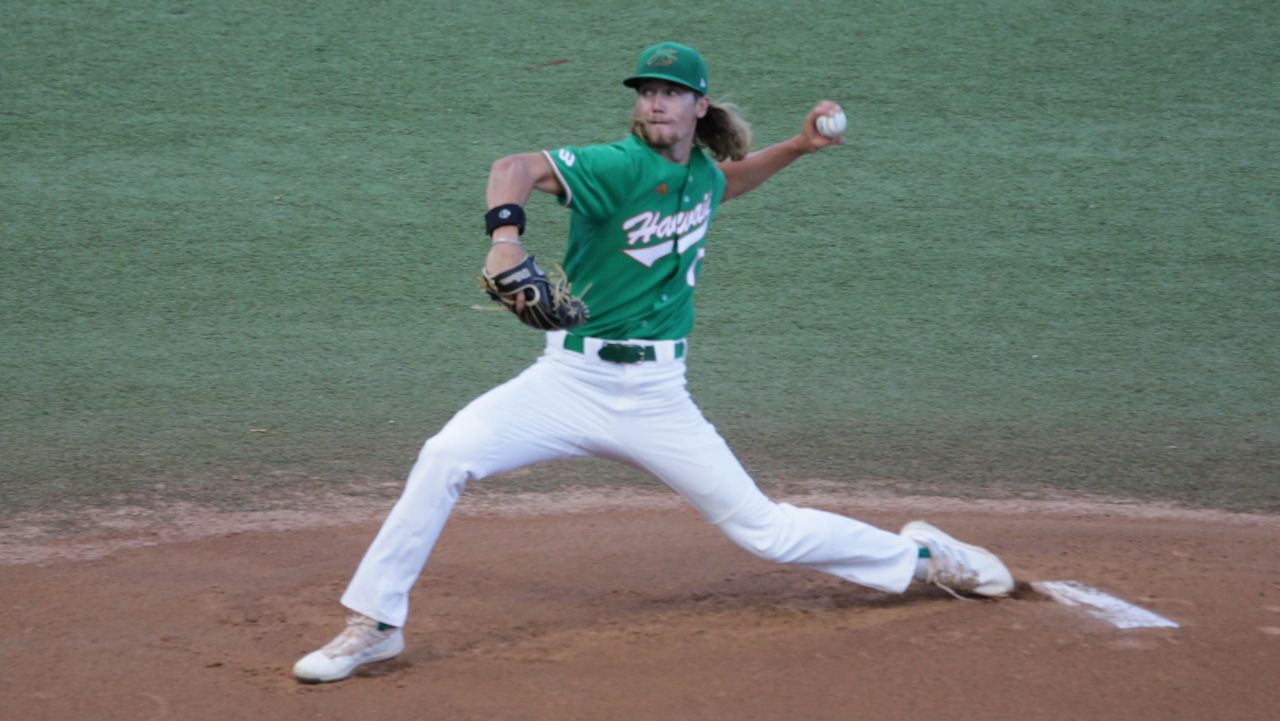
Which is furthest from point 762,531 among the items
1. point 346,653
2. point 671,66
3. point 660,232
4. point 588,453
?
point 671,66

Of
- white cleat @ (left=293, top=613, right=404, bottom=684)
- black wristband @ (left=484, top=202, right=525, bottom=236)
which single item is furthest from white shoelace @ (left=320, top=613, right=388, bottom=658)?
black wristband @ (left=484, top=202, right=525, bottom=236)

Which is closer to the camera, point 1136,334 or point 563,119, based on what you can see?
point 1136,334

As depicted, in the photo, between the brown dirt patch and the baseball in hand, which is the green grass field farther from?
the baseball in hand

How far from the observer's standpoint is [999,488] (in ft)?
17.4

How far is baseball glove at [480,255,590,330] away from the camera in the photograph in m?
3.19

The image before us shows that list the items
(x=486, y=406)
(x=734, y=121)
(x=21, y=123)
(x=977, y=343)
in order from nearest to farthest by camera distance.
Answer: (x=486, y=406)
(x=734, y=121)
(x=977, y=343)
(x=21, y=123)

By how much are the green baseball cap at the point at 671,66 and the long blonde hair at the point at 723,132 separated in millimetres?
183

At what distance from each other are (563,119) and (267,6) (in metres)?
2.34

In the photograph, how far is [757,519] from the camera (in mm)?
3770

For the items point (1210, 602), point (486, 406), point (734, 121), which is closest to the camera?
point (486, 406)

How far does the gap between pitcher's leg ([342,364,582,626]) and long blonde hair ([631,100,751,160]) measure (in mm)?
883

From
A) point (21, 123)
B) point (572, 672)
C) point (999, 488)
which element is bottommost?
point (572, 672)

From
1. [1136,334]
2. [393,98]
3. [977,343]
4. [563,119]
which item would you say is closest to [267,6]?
[393,98]

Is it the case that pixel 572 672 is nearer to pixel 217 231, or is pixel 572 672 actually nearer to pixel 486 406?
pixel 486 406
